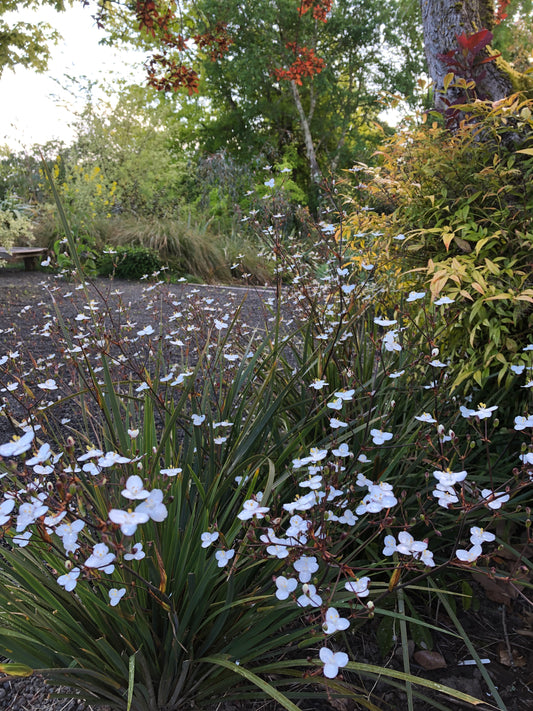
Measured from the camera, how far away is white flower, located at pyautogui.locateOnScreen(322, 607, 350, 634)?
3.04 ft

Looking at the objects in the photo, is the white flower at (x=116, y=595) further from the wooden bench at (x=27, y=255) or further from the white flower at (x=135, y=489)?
the wooden bench at (x=27, y=255)

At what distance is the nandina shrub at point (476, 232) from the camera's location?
1863mm

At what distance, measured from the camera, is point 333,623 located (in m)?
0.96

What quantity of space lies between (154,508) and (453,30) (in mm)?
3165

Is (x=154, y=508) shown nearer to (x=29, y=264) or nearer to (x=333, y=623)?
(x=333, y=623)

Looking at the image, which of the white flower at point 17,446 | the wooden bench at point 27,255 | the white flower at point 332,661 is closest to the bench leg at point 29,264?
the wooden bench at point 27,255

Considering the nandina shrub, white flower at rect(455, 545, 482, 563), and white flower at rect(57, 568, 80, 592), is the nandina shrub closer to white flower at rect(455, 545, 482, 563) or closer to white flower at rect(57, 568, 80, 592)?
white flower at rect(455, 545, 482, 563)

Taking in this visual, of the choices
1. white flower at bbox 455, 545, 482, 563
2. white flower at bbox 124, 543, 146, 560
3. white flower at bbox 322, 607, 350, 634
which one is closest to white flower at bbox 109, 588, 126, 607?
white flower at bbox 124, 543, 146, 560

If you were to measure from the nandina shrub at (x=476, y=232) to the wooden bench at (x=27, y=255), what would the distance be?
24.3 feet

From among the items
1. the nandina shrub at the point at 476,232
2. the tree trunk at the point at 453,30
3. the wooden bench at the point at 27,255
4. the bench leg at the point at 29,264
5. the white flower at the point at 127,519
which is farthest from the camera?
the bench leg at the point at 29,264

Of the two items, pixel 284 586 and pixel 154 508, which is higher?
pixel 154 508

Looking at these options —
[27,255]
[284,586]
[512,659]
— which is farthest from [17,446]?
[27,255]

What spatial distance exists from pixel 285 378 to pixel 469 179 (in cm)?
117

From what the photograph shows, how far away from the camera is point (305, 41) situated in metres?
15.6
